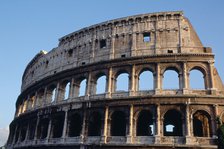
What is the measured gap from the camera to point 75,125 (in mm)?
21375

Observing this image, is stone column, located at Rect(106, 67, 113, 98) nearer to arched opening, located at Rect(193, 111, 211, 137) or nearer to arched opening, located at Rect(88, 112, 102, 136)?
arched opening, located at Rect(88, 112, 102, 136)

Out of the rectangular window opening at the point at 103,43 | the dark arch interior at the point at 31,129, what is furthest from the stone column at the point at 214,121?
the dark arch interior at the point at 31,129

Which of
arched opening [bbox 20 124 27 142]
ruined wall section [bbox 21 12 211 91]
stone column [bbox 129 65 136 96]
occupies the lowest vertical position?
arched opening [bbox 20 124 27 142]

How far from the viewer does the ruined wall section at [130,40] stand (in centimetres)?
2000

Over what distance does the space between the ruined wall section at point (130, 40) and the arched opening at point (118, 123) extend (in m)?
4.86

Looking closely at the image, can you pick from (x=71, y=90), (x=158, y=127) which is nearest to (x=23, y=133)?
(x=71, y=90)

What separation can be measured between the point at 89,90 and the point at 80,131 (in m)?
3.46

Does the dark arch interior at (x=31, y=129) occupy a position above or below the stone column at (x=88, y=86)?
below

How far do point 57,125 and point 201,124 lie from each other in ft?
40.5

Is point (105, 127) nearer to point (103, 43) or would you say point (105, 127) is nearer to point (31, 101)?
point (103, 43)

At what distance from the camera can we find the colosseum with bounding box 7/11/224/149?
17.5 m

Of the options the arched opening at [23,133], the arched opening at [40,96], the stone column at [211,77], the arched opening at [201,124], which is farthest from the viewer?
the arched opening at [23,133]

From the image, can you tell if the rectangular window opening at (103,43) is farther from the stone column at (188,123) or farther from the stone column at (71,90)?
the stone column at (188,123)

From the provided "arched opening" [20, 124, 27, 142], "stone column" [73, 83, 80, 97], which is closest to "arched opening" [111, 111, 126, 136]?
"stone column" [73, 83, 80, 97]
